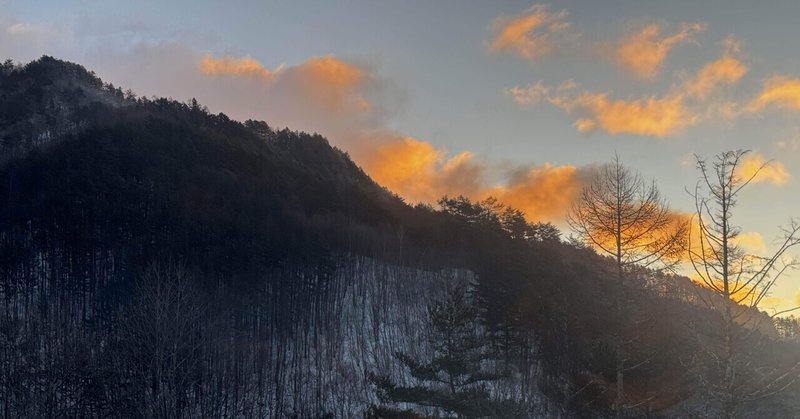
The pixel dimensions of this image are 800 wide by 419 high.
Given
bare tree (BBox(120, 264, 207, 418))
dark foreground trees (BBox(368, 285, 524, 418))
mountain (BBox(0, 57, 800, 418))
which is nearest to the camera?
dark foreground trees (BBox(368, 285, 524, 418))

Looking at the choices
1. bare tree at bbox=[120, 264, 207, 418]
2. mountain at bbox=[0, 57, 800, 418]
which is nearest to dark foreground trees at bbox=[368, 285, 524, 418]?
mountain at bbox=[0, 57, 800, 418]

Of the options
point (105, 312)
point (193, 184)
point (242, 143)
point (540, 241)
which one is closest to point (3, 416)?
point (105, 312)

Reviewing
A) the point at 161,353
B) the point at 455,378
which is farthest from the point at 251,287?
the point at 455,378

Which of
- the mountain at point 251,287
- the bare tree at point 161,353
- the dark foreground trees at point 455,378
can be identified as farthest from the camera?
the bare tree at point 161,353

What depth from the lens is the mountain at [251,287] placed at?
108 feet

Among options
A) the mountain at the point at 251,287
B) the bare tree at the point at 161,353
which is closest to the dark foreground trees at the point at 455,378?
the mountain at the point at 251,287

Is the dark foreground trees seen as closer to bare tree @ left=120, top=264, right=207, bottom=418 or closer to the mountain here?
the mountain

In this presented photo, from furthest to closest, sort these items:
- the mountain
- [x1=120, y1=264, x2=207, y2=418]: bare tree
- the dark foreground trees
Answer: [x1=120, y1=264, x2=207, y2=418]: bare tree → the mountain → the dark foreground trees

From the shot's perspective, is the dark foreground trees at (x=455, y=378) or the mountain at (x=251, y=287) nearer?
the dark foreground trees at (x=455, y=378)

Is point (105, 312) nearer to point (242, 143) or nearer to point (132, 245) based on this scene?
point (132, 245)

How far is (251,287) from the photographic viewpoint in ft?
214

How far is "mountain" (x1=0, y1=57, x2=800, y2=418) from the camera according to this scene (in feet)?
108

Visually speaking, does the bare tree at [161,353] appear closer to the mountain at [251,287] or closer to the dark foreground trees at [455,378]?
the mountain at [251,287]

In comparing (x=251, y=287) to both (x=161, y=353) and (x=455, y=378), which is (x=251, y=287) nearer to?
(x=161, y=353)
